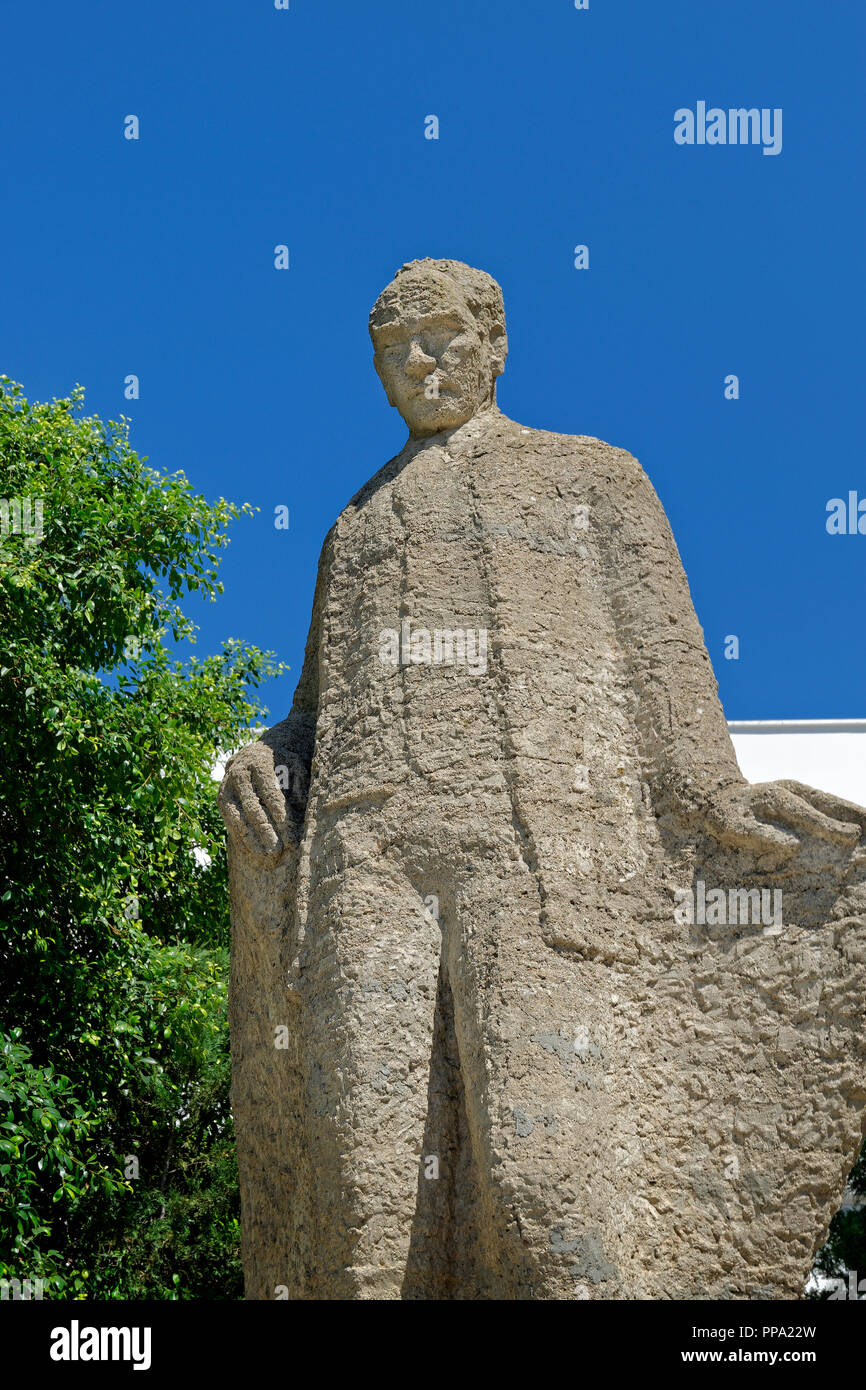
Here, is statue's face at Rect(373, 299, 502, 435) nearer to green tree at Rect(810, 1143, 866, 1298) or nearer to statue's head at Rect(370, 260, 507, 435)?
statue's head at Rect(370, 260, 507, 435)

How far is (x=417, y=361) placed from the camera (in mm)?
5828

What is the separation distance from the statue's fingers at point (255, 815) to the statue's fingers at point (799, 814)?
1.52 meters

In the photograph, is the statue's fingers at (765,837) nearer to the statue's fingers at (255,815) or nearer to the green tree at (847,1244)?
the statue's fingers at (255,815)

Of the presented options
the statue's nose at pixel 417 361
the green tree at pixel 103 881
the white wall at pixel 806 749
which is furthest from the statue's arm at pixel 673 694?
the white wall at pixel 806 749

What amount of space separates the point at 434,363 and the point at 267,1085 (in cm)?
246

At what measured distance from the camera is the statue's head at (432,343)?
584 cm

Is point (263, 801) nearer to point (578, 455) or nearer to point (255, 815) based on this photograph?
point (255, 815)

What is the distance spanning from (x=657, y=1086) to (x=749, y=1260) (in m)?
0.52

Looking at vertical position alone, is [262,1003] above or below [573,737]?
below

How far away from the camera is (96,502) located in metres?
12.3

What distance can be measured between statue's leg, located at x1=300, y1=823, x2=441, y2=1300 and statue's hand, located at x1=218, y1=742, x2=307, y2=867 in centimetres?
29
